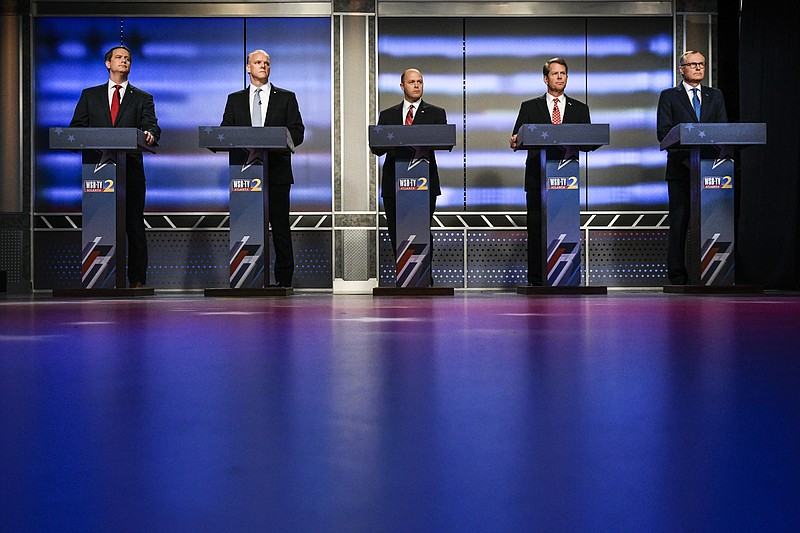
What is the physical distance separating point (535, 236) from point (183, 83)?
3.72 meters

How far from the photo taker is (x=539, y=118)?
18.0 ft

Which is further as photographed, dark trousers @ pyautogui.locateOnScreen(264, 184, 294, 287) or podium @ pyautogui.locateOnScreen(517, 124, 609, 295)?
dark trousers @ pyautogui.locateOnScreen(264, 184, 294, 287)

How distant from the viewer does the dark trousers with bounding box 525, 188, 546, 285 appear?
5.39 meters

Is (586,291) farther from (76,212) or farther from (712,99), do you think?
(76,212)

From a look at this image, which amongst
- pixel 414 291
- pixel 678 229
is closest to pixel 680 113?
pixel 678 229

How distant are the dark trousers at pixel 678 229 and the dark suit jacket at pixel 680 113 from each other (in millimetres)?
81

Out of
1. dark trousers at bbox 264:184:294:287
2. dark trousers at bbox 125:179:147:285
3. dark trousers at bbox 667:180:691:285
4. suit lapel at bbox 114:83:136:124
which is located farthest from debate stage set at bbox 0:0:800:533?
suit lapel at bbox 114:83:136:124

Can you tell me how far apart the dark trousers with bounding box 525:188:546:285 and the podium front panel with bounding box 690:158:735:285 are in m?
1.00

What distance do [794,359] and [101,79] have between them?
7.14 meters

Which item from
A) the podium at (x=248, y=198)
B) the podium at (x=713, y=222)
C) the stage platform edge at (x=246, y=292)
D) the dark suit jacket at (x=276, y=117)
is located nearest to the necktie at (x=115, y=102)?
the dark suit jacket at (x=276, y=117)

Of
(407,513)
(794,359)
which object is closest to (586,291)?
(794,359)

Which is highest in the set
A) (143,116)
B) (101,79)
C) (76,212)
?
(101,79)

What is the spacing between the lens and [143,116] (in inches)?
209

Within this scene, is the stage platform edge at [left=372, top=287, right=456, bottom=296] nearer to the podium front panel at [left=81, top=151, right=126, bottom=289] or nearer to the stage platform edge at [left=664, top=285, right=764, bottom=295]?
the stage platform edge at [left=664, top=285, right=764, bottom=295]
